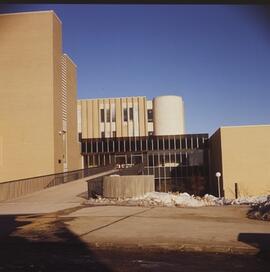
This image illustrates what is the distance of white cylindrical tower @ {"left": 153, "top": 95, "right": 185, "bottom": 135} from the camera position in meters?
86.5

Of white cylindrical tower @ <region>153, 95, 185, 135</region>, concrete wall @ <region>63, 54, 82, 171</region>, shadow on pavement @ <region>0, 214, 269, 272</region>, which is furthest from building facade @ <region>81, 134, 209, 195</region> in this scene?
shadow on pavement @ <region>0, 214, 269, 272</region>

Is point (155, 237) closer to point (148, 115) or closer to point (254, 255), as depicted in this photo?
point (254, 255)

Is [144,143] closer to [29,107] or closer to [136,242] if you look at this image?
[29,107]

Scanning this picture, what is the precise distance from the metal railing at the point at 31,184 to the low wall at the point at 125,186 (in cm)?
833

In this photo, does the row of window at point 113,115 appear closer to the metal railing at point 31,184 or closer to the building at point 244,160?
the metal railing at point 31,184

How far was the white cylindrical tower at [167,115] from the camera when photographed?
284 ft

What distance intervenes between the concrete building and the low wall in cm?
6352

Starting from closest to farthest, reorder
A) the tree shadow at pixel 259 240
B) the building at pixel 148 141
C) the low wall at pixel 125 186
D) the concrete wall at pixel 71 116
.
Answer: the tree shadow at pixel 259 240
the low wall at pixel 125 186
the concrete wall at pixel 71 116
the building at pixel 148 141

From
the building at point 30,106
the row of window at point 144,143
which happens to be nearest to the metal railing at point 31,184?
the building at point 30,106

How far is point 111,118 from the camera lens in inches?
3428

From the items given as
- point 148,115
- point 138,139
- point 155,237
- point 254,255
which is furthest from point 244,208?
point 148,115

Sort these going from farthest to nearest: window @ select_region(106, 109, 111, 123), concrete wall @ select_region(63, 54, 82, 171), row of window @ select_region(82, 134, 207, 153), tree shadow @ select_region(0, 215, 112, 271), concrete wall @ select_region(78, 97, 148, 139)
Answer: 1. window @ select_region(106, 109, 111, 123)
2. concrete wall @ select_region(78, 97, 148, 139)
3. row of window @ select_region(82, 134, 207, 153)
4. concrete wall @ select_region(63, 54, 82, 171)
5. tree shadow @ select_region(0, 215, 112, 271)

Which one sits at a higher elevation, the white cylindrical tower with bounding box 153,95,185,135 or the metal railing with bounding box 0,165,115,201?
the white cylindrical tower with bounding box 153,95,185,135

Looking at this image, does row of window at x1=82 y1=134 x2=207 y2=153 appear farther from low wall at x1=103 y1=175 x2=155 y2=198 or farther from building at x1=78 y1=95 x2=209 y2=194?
low wall at x1=103 y1=175 x2=155 y2=198
